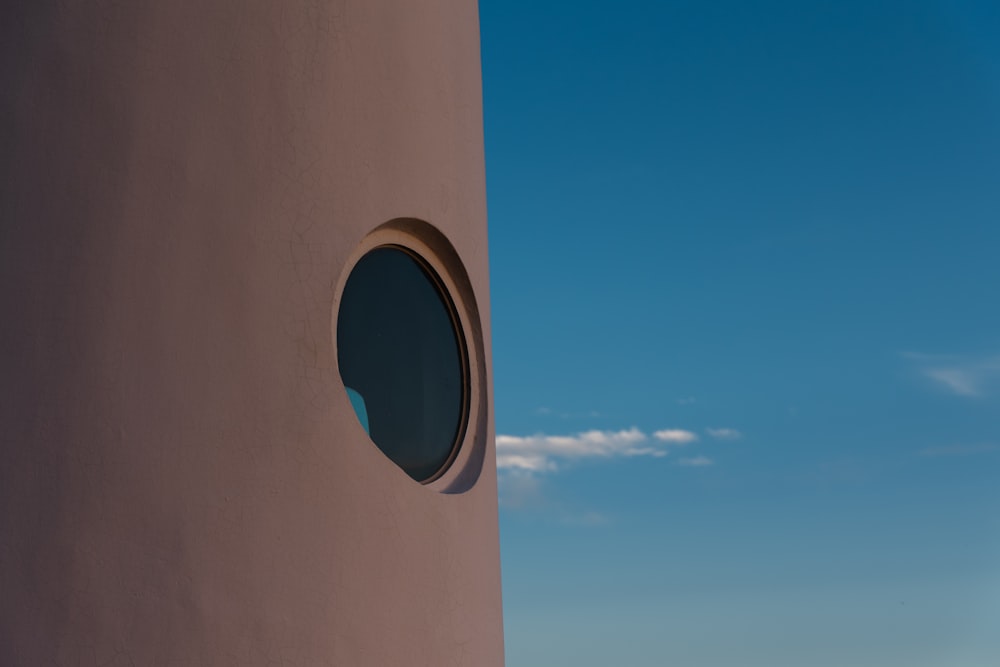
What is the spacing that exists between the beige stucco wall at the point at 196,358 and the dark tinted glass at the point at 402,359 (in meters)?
0.21

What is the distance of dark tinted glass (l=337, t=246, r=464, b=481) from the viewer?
4.88 m

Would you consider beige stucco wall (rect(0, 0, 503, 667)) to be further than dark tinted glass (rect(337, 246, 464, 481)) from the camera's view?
No

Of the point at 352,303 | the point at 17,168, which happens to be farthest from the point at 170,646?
the point at 17,168

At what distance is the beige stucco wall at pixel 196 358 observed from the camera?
4.06 m

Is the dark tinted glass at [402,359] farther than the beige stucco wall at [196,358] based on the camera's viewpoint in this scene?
Yes

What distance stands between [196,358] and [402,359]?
3.76ft

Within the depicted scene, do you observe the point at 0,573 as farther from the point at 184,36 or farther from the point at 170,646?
the point at 184,36

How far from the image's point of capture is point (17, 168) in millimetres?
4492

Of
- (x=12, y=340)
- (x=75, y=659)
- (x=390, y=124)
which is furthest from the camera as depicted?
(x=390, y=124)

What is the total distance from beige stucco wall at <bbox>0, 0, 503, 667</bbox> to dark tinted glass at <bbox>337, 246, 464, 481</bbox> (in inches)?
8.3

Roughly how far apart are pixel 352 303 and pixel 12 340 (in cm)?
143

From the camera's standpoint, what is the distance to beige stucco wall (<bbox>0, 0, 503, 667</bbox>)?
4062 millimetres

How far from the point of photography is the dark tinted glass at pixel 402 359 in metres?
4.88

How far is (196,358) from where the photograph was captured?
4309mm
